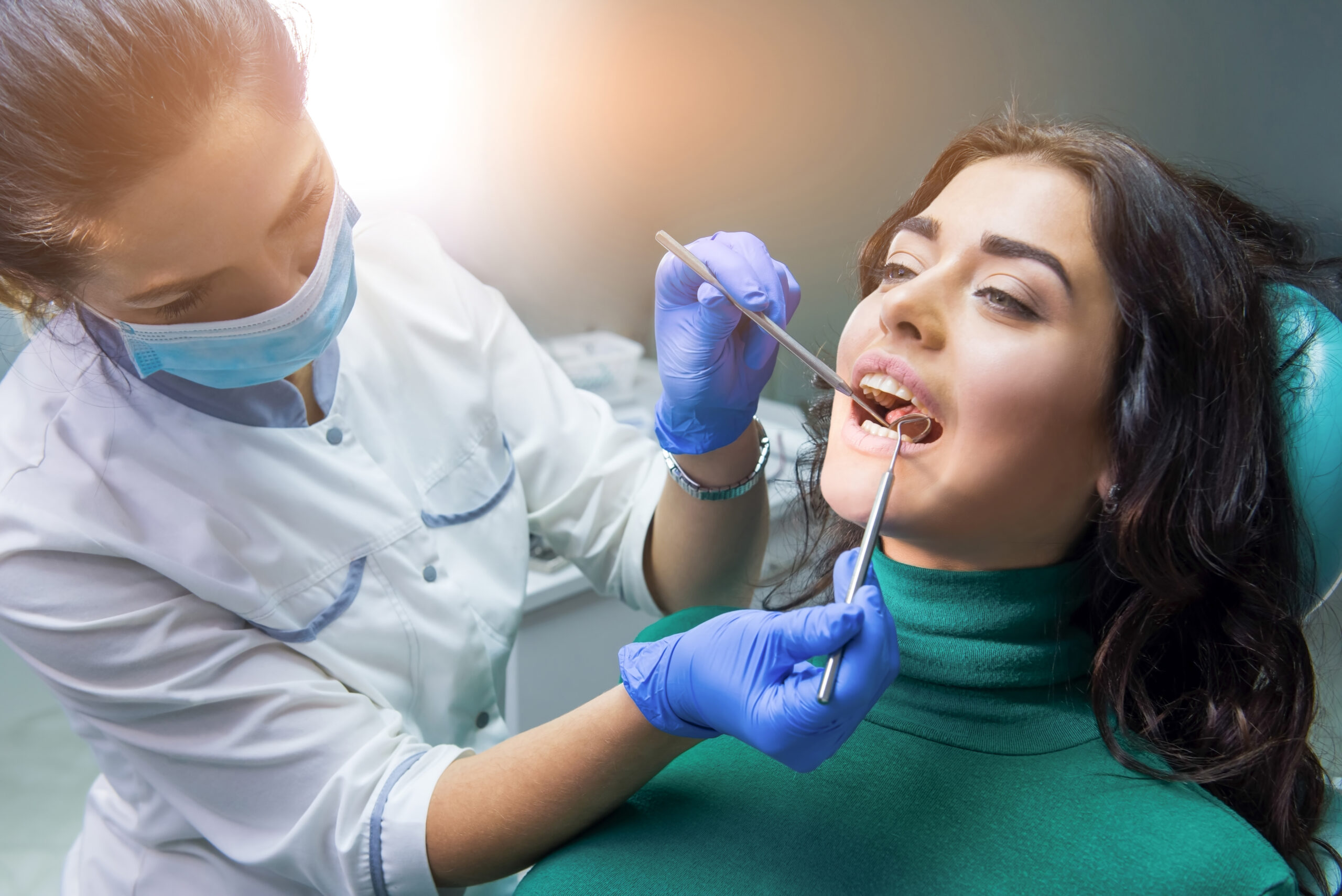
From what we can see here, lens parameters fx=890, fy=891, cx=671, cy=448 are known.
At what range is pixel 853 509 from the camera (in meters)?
0.99

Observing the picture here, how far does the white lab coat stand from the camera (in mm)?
948

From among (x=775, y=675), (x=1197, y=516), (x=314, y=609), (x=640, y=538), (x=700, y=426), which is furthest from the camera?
(x=640, y=538)

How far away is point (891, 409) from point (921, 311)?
14cm

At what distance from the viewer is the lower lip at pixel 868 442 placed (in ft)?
3.24

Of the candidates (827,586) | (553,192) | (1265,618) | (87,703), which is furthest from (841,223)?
(87,703)

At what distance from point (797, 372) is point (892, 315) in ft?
4.29

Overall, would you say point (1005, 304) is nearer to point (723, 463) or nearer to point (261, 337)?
point (723, 463)

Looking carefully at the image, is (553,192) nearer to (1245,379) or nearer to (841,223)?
(841,223)

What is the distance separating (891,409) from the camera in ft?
3.54

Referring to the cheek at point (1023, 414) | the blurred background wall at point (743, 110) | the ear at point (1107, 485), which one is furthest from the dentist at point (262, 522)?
the blurred background wall at point (743, 110)

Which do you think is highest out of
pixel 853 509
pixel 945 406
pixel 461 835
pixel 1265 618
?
pixel 945 406

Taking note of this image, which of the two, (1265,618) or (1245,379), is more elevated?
(1245,379)

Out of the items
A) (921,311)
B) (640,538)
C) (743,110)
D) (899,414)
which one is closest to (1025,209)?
(921,311)

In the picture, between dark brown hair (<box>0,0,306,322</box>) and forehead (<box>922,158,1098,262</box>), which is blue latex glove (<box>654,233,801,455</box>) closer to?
forehead (<box>922,158,1098,262</box>)
